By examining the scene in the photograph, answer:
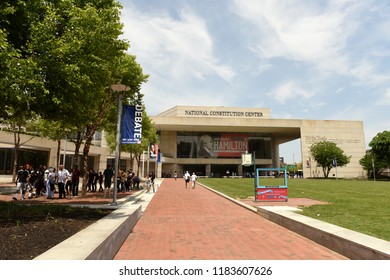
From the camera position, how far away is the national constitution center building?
7169 centimetres

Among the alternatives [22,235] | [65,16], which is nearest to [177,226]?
[22,235]

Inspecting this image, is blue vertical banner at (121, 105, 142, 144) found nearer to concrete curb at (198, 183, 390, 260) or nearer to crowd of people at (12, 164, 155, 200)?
crowd of people at (12, 164, 155, 200)

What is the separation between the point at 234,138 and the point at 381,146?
34.1 m

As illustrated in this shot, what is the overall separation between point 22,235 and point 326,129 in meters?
76.8

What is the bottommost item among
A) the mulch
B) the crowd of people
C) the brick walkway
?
the brick walkway

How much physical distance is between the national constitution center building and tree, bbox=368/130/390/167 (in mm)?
13012

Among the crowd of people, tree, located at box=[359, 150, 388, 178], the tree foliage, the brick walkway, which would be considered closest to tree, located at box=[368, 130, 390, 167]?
tree, located at box=[359, 150, 388, 178]

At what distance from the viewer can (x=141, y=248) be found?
679 cm

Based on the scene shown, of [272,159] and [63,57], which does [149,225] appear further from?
[272,159]

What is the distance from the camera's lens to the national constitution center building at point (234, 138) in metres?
71.7

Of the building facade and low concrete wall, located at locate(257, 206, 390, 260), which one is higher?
the building facade

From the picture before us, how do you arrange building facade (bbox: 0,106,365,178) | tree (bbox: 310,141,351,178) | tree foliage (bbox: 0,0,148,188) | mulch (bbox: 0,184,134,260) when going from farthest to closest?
building facade (bbox: 0,106,365,178) < tree (bbox: 310,141,351,178) < tree foliage (bbox: 0,0,148,188) < mulch (bbox: 0,184,134,260)

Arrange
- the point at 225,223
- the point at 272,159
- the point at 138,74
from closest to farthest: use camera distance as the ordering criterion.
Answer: the point at 225,223 < the point at 138,74 < the point at 272,159
